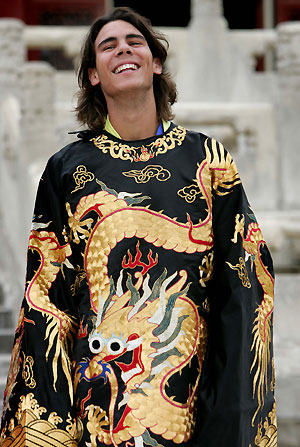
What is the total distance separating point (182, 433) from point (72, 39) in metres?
6.65

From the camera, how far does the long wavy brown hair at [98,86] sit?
2463mm

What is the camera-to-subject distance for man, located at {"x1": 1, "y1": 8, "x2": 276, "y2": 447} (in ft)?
7.21

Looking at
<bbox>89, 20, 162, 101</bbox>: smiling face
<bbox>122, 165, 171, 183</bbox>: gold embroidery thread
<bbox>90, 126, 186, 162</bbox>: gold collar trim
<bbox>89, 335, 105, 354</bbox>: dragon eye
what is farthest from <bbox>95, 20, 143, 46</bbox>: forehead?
<bbox>89, 335, 105, 354</bbox>: dragon eye

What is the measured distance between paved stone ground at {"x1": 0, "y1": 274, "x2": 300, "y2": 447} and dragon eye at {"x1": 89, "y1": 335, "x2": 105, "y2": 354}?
2.13 m

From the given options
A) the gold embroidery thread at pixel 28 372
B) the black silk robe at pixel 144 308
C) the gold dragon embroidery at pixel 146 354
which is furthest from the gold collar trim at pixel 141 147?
the gold embroidery thread at pixel 28 372

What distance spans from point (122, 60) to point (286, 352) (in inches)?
106

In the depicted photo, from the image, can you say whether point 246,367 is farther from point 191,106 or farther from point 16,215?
point 191,106

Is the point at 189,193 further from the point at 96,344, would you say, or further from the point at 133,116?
the point at 96,344

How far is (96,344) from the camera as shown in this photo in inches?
87.8

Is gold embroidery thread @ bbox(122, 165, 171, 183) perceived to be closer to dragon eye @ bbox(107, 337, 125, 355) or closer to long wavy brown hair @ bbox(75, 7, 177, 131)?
long wavy brown hair @ bbox(75, 7, 177, 131)

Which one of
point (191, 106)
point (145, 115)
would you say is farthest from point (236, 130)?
point (145, 115)

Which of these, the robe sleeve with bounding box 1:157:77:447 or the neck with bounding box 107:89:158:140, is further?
the neck with bounding box 107:89:158:140

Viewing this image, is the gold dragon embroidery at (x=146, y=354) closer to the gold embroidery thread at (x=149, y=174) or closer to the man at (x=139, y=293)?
the man at (x=139, y=293)

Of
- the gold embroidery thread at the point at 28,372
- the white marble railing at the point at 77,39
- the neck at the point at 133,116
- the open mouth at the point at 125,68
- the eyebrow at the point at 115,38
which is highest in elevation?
the eyebrow at the point at 115,38
